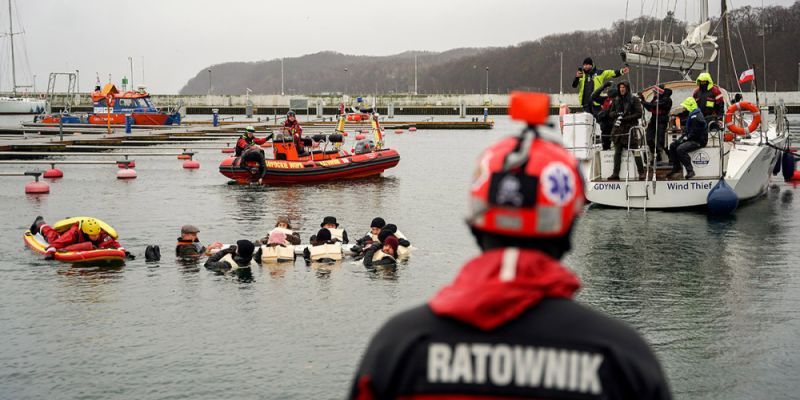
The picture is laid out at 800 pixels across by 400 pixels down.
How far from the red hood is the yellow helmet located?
14.1m

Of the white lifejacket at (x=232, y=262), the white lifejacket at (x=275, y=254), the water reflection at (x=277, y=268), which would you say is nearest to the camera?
the water reflection at (x=277, y=268)

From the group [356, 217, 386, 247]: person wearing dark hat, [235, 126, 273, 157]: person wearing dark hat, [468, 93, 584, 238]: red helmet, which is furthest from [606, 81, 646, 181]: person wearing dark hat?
[468, 93, 584, 238]: red helmet

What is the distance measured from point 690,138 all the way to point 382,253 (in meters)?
8.87

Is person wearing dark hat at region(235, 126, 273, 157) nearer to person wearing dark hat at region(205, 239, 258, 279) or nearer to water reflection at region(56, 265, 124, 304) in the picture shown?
person wearing dark hat at region(205, 239, 258, 279)

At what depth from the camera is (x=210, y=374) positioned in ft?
30.6

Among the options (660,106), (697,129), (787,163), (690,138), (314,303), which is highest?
(660,106)

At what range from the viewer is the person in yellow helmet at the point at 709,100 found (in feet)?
69.4

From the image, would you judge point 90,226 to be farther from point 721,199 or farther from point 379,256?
point 721,199

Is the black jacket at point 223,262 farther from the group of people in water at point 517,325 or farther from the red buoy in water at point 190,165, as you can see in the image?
the red buoy in water at point 190,165

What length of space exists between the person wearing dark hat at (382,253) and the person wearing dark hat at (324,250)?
20.6 inches

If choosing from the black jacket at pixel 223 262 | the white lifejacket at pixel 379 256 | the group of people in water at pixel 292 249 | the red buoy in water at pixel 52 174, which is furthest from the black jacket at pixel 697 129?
the red buoy in water at pixel 52 174

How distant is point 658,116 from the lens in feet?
69.3

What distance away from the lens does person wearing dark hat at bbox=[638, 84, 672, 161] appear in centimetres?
2088

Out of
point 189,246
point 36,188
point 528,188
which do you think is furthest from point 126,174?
point 528,188
